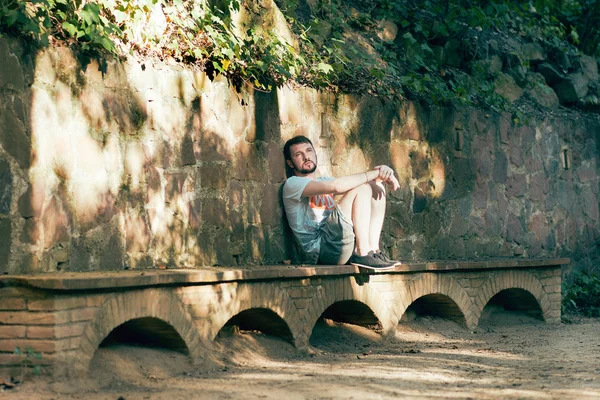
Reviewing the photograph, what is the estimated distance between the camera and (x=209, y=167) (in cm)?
680

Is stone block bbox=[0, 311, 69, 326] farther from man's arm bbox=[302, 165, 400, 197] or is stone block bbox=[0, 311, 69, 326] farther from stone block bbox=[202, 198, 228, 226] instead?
man's arm bbox=[302, 165, 400, 197]

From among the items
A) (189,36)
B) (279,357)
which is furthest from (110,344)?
(189,36)

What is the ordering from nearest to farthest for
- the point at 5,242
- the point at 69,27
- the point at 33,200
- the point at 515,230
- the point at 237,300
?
the point at 5,242, the point at 33,200, the point at 69,27, the point at 237,300, the point at 515,230

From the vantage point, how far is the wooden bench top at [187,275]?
4.84 meters

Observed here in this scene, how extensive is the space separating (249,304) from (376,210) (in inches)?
74.4

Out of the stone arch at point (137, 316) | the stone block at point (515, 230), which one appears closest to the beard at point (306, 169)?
the stone arch at point (137, 316)

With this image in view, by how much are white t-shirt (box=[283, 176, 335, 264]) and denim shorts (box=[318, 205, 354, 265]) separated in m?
0.07

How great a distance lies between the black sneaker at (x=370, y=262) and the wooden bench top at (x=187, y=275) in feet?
0.18

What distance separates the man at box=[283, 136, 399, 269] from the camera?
7.24 meters

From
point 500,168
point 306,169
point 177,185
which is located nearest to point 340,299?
point 306,169

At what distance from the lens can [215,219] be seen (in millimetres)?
6840

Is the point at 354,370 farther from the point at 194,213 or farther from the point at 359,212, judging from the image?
the point at 359,212

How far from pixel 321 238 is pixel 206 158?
1142 millimetres

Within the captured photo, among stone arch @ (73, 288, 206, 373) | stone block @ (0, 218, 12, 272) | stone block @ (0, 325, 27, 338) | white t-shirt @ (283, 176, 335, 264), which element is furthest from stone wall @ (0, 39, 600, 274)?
stone arch @ (73, 288, 206, 373)
